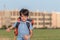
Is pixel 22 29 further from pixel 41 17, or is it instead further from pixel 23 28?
pixel 41 17

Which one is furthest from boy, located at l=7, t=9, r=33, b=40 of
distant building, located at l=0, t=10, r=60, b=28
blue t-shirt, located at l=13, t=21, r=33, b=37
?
distant building, located at l=0, t=10, r=60, b=28

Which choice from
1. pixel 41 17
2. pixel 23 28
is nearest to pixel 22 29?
pixel 23 28

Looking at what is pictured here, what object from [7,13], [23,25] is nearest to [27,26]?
[23,25]

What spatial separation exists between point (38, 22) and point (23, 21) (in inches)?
5099

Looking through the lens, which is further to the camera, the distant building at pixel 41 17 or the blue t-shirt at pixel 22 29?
the distant building at pixel 41 17

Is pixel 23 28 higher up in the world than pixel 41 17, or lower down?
higher up

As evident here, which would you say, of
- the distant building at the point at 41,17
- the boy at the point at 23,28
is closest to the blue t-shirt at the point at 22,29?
the boy at the point at 23,28

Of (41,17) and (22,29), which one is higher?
(22,29)

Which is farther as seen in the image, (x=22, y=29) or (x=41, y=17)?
(x=41, y=17)

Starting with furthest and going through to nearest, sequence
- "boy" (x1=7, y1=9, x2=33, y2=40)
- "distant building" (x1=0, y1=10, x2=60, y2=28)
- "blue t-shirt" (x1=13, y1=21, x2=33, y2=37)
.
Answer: "distant building" (x1=0, y1=10, x2=60, y2=28) → "blue t-shirt" (x1=13, y1=21, x2=33, y2=37) → "boy" (x1=7, y1=9, x2=33, y2=40)

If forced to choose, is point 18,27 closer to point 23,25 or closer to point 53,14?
point 23,25

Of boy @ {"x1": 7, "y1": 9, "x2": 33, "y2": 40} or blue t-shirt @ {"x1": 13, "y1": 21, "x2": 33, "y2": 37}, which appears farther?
blue t-shirt @ {"x1": 13, "y1": 21, "x2": 33, "y2": 37}

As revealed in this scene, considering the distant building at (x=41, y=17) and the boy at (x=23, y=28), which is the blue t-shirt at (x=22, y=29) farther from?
the distant building at (x=41, y=17)

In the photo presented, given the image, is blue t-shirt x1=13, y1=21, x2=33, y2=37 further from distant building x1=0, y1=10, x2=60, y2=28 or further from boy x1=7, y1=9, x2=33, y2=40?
distant building x1=0, y1=10, x2=60, y2=28
